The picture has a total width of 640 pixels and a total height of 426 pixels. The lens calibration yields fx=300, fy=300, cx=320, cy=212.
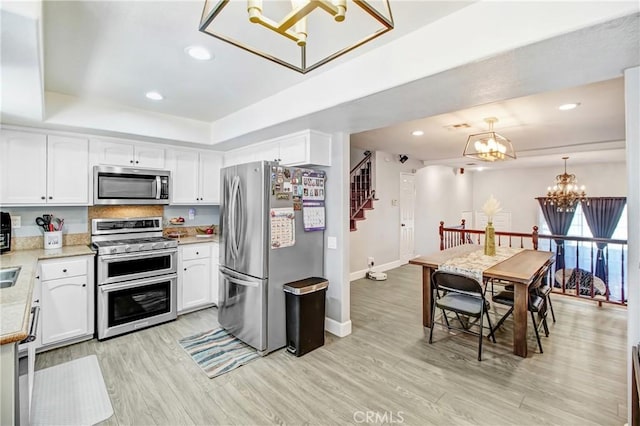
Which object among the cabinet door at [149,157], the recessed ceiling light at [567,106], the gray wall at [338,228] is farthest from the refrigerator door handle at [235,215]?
the recessed ceiling light at [567,106]

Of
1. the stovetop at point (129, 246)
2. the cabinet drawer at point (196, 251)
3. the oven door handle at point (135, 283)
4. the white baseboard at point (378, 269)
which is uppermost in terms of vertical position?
the stovetop at point (129, 246)

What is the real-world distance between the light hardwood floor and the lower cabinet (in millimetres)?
419

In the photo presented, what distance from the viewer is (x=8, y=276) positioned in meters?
2.25

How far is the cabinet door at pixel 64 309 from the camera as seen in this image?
2.87m

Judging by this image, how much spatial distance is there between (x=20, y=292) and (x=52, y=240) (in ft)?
6.02

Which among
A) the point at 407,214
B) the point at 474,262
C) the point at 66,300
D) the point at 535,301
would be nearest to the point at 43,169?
the point at 66,300

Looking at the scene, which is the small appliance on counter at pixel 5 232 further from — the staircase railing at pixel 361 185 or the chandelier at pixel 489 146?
the chandelier at pixel 489 146

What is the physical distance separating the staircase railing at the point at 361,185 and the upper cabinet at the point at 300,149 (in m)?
2.37

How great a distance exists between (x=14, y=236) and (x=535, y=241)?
6989 millimetres

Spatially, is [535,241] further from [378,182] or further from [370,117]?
[370,117]

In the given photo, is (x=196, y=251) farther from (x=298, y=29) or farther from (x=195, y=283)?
(x=298, y=29)

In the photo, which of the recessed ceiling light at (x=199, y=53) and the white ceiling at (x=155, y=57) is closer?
the white ceiling at (x=155, y=57)

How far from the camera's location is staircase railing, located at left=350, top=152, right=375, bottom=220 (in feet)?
18.7

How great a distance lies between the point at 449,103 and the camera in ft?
7.68
